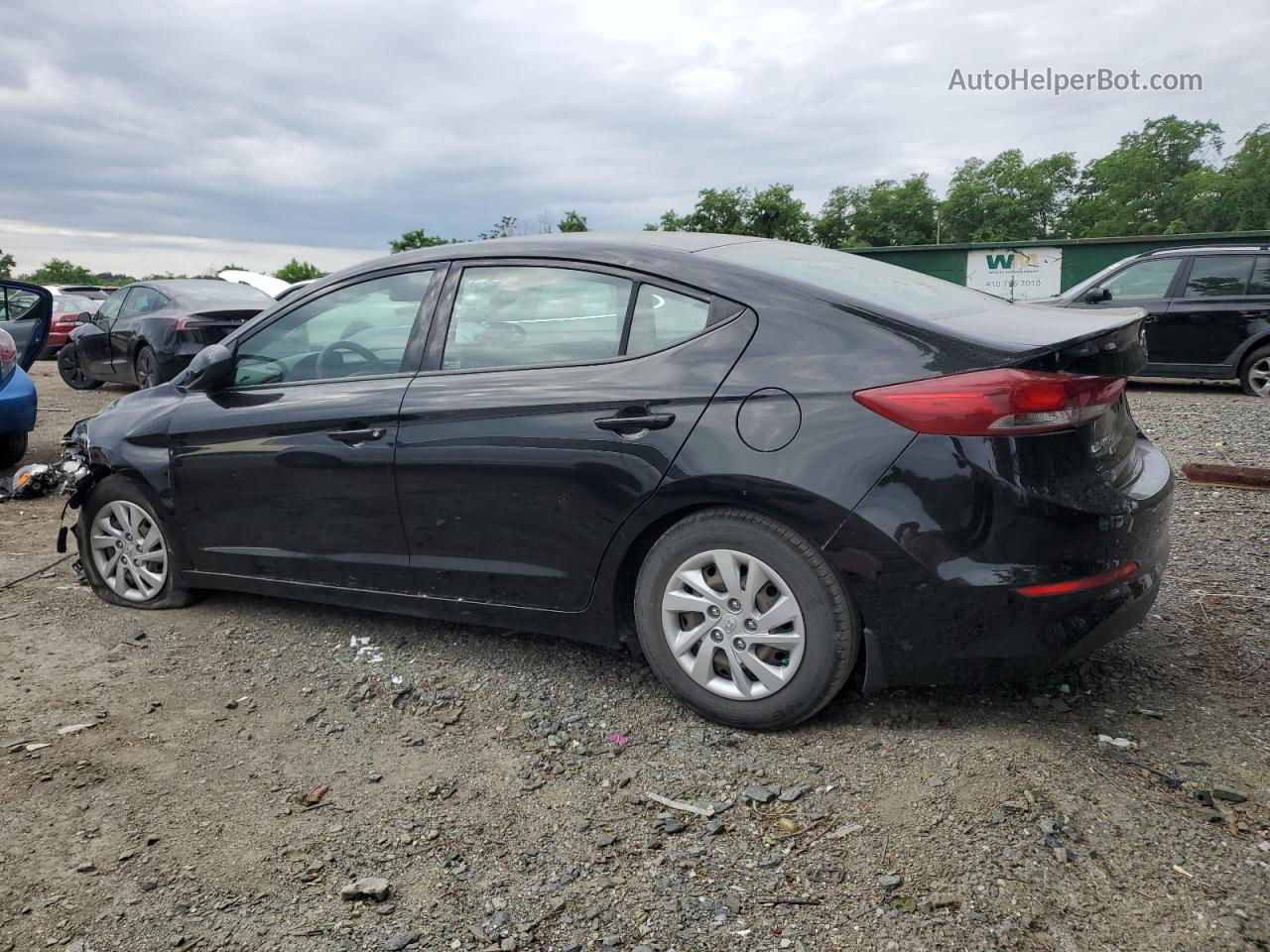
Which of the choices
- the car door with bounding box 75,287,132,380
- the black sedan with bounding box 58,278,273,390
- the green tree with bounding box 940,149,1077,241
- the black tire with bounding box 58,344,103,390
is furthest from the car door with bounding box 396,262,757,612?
the green tree with bounding box 940,149,1077,241

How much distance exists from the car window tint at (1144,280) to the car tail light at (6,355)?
1086 centimetres

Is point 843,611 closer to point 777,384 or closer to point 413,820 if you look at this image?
point 777,384

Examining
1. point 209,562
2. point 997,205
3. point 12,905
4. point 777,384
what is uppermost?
point 997,205

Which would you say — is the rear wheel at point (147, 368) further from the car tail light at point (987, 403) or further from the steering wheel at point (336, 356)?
the car tail light at point (987, 403)

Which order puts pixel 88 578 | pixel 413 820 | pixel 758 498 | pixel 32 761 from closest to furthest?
pixel 413 820 < pixel 758 498 < pixel 32 761 < pixel 88 578

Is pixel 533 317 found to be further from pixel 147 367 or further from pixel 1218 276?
pixel 147 367

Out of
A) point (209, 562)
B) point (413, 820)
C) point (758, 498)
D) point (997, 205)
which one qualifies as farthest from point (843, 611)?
point (997, 205)

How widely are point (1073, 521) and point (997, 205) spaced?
6648 centimetres

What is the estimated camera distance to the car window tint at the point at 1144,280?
37.1 feet

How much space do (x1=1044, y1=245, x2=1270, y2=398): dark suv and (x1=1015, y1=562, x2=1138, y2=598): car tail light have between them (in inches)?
343

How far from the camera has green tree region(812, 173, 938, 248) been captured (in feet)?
202

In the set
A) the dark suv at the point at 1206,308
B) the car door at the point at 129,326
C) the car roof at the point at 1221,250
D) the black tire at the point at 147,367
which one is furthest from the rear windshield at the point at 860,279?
the car door at the point at 129,326

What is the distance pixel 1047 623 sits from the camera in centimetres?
282

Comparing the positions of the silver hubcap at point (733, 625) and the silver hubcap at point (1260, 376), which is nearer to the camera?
the silver hubcap at point (733, 625)
